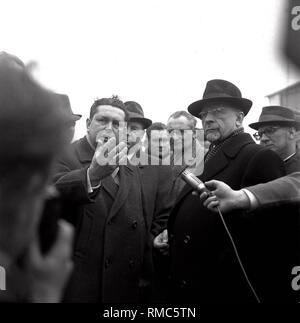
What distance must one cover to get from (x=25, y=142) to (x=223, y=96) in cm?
172

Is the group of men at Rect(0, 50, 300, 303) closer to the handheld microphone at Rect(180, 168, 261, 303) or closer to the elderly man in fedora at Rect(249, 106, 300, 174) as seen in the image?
the handheld microphone at Rect(180, 168, 261, 303)

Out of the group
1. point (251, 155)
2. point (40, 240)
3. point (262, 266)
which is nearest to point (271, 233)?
point (262, 266)

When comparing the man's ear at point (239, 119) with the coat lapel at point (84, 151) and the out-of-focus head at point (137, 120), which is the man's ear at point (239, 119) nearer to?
the coat lapel at point (84, 151)

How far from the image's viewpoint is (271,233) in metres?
1.87

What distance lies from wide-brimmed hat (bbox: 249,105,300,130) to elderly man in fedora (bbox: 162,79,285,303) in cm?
65

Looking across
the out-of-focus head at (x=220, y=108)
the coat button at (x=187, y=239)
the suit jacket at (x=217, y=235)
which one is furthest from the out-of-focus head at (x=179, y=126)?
the coat button at (x=187, y=239)

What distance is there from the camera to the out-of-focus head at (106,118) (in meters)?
2.27

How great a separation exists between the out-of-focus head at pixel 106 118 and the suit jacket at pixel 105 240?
132 mm

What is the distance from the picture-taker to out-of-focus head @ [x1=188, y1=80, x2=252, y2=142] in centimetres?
221

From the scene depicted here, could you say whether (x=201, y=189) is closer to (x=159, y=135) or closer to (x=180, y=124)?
(x=180, y=124)

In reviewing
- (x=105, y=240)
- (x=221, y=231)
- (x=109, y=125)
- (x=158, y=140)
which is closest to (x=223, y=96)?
(x=109, y=125)

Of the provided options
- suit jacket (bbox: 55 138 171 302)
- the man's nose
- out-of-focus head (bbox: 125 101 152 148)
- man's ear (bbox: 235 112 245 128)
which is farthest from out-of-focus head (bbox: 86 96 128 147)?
out-of-focus head (bbox: 125 101 152 148)
